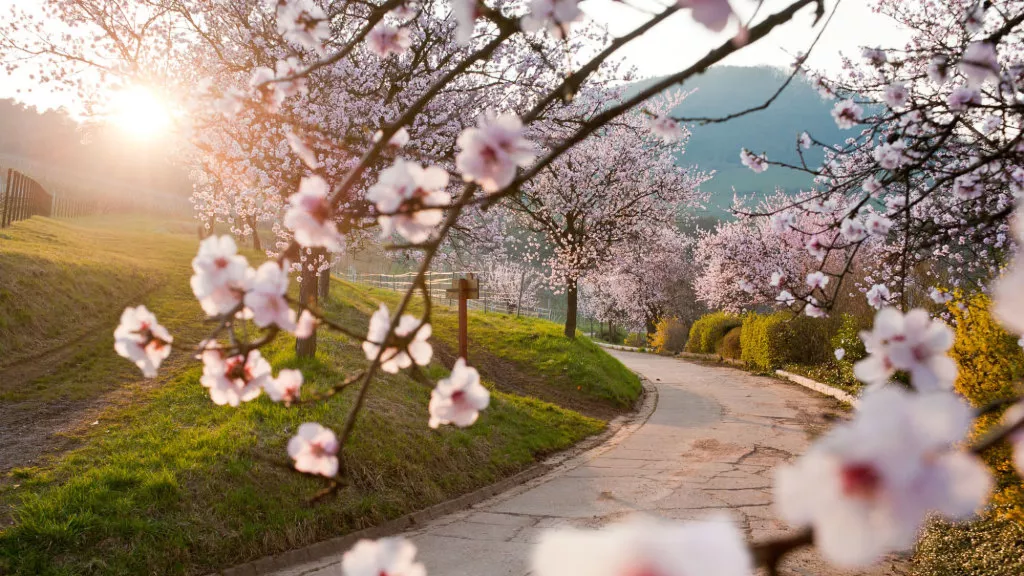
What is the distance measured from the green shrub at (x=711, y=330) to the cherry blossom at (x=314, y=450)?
2106 centimetres

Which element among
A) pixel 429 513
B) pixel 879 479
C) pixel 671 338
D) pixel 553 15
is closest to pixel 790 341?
pixel 671 338

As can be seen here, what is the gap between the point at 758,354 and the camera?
16.6 meters

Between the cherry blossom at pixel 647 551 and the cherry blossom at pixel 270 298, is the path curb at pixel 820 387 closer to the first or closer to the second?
the cherry blossom at pixel 270 298

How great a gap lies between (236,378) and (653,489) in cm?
554

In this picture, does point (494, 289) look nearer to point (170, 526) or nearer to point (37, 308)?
point (37, 308)

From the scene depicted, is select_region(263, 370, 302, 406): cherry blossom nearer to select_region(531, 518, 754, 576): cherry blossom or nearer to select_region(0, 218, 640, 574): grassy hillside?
select_region(0, 218, 640, 574): grassy hillside

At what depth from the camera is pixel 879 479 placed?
52cm

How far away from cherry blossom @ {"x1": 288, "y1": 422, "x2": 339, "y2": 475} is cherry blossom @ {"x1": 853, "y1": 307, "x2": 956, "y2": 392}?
3.48 ft

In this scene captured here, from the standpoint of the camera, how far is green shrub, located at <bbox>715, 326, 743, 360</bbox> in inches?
760

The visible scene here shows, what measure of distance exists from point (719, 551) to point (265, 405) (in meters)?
6.76

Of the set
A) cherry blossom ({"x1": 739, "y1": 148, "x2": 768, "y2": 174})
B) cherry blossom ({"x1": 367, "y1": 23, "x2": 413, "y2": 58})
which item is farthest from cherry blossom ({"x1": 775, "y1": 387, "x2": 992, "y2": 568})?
cherry blossom ({"x1": 739, "y1": 148, "x2": 768, "y2": 174})

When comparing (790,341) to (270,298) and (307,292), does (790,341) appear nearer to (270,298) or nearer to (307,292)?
(307,292)

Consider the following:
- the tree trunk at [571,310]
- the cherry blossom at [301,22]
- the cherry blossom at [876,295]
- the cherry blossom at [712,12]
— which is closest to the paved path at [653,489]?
the cherry blossom at [876,295]

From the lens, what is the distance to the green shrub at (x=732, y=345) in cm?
1930
